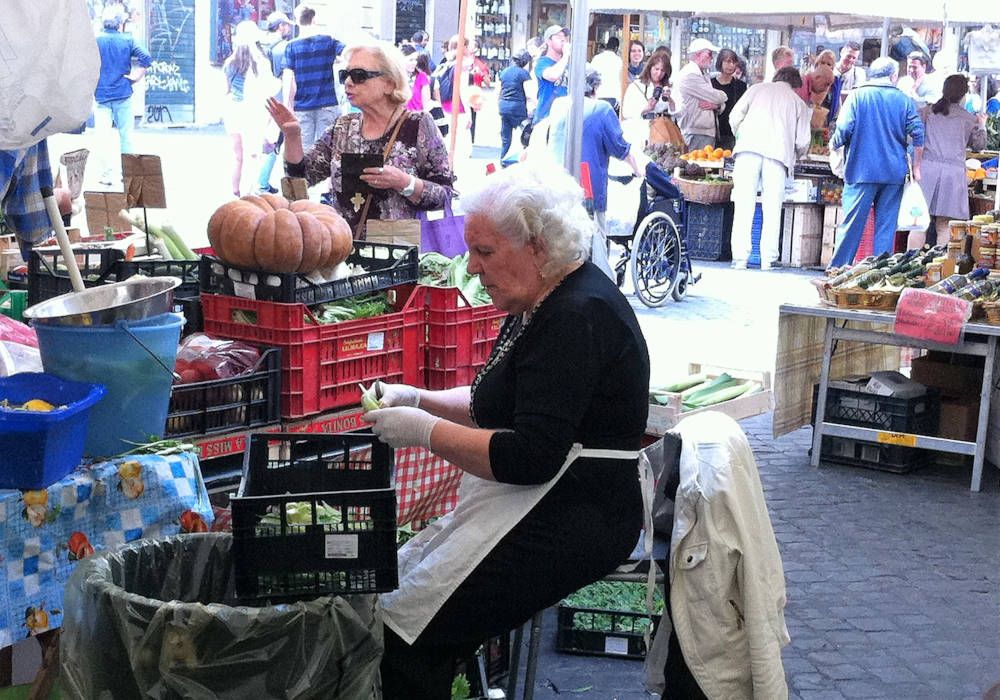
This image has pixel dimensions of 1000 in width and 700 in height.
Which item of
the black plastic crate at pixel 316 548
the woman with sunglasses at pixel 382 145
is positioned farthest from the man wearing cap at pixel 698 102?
the black plastic crate at pixel 316 548

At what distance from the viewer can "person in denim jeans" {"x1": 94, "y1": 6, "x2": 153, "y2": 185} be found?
15.1 metres

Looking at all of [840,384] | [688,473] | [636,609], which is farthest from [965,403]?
[688,473]

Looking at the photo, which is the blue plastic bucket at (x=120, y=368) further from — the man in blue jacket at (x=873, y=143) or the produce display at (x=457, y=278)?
the man in blue jacket at (x=873, y=143)

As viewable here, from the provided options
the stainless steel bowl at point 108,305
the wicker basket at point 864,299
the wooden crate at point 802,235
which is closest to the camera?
the stainless steel bowl at point 108,305

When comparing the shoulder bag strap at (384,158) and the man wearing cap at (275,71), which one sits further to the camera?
the man wearing cap at (275,71)

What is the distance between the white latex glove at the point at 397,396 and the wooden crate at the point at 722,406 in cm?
148

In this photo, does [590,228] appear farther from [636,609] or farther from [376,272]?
[636,609]

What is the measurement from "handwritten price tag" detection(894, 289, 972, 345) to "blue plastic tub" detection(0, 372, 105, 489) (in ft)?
14.7

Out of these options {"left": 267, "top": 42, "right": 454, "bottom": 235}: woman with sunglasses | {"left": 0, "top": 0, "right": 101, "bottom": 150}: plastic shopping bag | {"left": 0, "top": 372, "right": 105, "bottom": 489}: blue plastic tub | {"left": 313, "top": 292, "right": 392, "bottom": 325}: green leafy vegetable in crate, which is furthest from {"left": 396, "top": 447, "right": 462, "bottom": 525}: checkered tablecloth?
{"left": 0, "top": 0, "right": 101, "bottom": 150}: plastic shopping bag

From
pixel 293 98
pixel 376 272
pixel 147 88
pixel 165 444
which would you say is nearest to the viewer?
pixel 165 444

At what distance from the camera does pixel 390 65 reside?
18.2 feet

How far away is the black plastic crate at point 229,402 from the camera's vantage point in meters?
3.71

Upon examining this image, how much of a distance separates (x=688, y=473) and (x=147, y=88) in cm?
2569

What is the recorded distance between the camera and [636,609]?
14.6 ft
